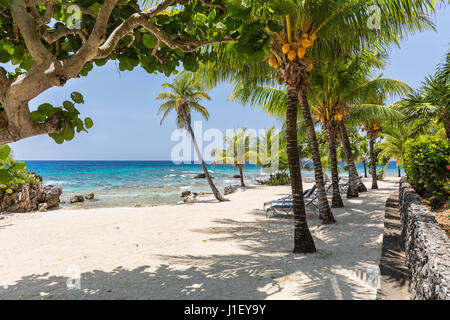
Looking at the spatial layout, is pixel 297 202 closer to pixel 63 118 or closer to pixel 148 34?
pixel 148 34

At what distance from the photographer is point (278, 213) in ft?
33.2

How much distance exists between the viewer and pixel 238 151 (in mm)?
30281

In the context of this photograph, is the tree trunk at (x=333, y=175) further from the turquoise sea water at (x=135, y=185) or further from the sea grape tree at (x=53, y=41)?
the turquoise sea water at (x=135, y=185)

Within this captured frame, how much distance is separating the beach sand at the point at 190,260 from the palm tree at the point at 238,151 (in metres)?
19.8

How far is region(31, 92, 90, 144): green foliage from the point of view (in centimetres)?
258

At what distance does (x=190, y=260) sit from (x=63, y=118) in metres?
3.97

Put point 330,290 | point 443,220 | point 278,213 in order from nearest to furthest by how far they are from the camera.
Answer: point 330,290 → point 443,220 → point 278,213

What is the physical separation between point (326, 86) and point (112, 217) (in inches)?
397

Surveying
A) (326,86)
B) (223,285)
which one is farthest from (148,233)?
(326,86)

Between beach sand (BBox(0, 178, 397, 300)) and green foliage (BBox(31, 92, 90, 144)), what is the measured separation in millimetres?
2621

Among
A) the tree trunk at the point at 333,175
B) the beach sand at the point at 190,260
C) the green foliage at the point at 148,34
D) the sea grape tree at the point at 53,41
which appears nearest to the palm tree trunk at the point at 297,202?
the beach sand at the point at 190,260

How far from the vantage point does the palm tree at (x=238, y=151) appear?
29.5m

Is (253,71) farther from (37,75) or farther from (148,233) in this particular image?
(37,75)
